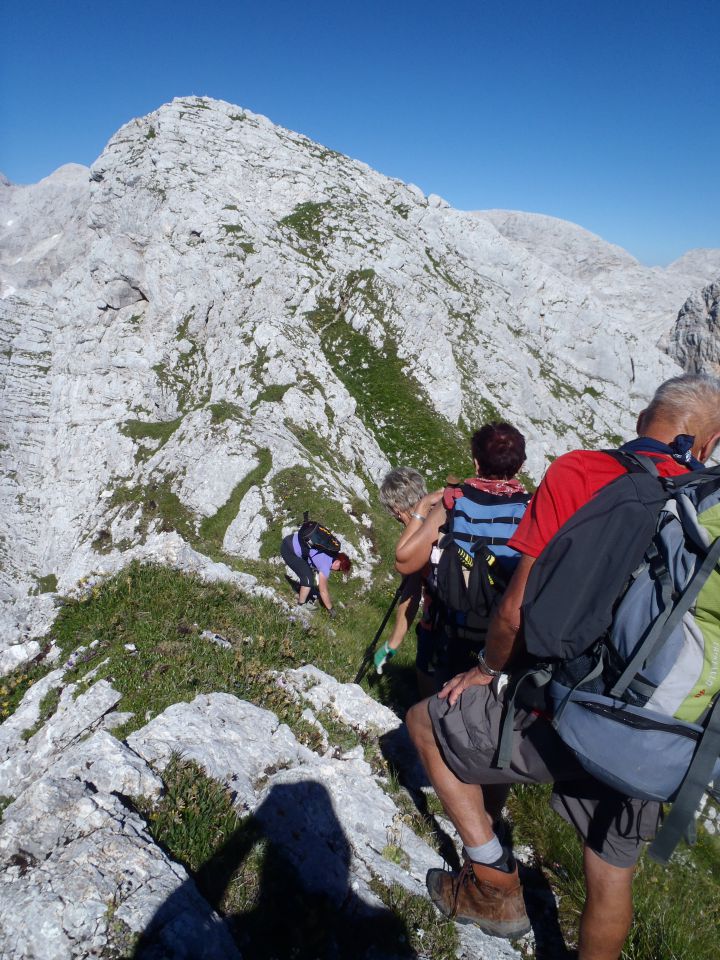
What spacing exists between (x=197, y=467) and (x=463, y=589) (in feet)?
70.4

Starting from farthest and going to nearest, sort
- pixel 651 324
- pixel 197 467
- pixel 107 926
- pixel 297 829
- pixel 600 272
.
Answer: pixel 600 272 < pixel 651 324 < pixel 197 467 < pixel 297 829 < pixel 107 926

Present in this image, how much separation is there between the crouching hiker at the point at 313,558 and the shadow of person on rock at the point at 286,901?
6.81 m

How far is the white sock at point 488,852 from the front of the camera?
3.75 meters

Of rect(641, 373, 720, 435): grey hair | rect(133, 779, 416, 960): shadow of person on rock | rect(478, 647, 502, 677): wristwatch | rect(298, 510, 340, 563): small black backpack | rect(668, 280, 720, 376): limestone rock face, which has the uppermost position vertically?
rect(668, 280, 720, 376): limestone rock face

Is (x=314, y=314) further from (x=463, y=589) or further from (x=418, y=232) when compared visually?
(x=463, y=589)

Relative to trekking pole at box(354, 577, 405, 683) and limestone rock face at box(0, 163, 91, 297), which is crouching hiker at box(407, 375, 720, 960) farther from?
limestone rock face at box(0, 163, 91, 297)

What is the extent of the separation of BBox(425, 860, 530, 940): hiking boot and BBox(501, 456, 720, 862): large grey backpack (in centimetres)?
171

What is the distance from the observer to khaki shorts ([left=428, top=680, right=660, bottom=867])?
10.7 feet

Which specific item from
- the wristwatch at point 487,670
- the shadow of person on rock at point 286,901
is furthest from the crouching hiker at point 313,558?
the wristwatch at point 487,670

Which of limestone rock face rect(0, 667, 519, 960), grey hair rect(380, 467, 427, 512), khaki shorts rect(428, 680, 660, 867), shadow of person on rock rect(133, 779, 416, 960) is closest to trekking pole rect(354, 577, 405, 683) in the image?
limestone rock face rect(0, 667, 519, 960)

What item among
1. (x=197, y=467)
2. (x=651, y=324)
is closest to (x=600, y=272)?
(x=651, y=324)

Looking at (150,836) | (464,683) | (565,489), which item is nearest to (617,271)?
(565,489)

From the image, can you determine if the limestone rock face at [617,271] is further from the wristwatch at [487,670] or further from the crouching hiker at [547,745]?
the wristwatch at [487,670]

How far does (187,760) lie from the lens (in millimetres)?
4992
